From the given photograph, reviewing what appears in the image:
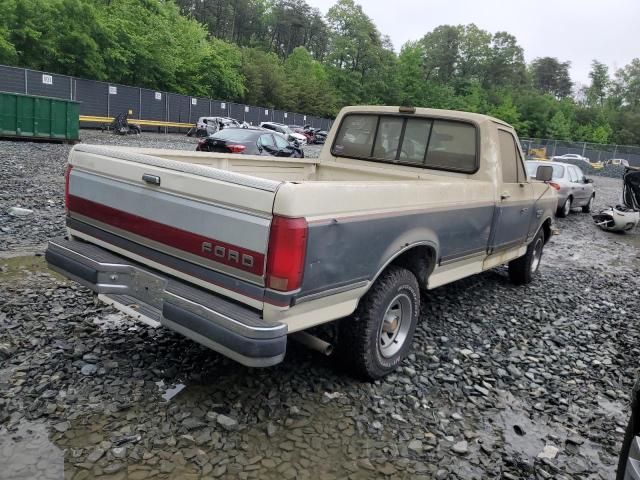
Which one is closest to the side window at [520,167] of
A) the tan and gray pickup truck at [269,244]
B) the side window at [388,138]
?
the tan and gray pickup truck at [269,244]

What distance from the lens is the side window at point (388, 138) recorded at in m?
5.48

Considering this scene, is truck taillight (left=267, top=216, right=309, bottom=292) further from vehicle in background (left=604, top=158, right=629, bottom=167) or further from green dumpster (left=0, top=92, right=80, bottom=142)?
vehicle in background (left=604, top=158, right=629, bottom=167)

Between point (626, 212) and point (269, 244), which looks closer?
point (269, 244)

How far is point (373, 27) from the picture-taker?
8094 centimetres

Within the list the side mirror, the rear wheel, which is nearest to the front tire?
the side mirror

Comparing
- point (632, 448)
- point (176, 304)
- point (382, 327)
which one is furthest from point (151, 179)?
point (632, 448)

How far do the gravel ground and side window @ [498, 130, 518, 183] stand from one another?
5.16 ft

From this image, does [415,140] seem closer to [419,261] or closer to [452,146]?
[452,146]

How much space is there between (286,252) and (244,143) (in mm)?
13199

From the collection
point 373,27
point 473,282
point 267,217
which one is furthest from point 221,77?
point 267,217

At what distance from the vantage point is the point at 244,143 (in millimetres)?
15422

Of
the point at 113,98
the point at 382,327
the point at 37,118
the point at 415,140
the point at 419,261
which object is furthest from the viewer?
the point at 113,98

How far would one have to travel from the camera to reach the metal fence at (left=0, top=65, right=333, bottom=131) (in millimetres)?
26172

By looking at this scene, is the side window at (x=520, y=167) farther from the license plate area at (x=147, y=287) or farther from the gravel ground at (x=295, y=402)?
the license plate area at (x=147, y=287)
